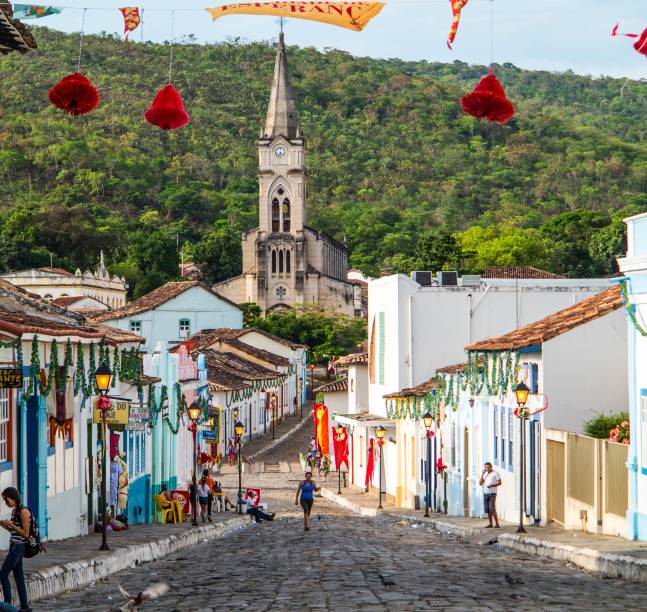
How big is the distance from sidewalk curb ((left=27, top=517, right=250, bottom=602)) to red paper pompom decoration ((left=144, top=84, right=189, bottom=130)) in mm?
5067

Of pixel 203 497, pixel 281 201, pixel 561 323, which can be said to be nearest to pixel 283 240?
pixel 281 201

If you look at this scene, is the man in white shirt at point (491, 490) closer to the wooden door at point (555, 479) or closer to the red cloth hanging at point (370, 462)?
the wooden door at point (555, 479)

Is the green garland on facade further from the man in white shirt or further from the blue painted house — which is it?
the man in white shirt

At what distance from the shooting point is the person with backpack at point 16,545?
12906 millimetres

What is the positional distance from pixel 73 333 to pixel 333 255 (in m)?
117

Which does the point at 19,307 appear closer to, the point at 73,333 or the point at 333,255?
the point at 73,333

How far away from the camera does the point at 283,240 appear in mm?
130625

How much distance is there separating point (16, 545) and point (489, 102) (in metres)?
6.49

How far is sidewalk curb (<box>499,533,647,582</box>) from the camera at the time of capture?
15.7 m

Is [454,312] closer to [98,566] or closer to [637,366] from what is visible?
[637,366]

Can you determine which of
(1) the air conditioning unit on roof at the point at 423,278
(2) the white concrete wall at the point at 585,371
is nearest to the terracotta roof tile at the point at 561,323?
(2) the white concrete wall at the point at 585,371

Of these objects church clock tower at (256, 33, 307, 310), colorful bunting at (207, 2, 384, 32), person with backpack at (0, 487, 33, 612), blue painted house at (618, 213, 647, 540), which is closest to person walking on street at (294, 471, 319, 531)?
blue painted house at (618, 213, 647, 540)

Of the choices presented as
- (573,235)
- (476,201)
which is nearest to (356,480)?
(573,235)

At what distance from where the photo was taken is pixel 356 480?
50.8m
